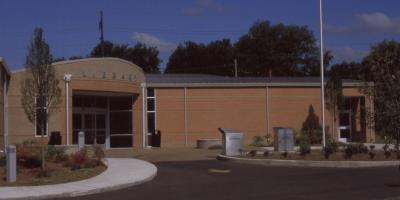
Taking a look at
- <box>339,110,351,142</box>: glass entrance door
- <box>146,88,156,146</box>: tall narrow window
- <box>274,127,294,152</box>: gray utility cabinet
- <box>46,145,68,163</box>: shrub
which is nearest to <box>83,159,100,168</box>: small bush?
<box>46,145,68,163</box>: shrub

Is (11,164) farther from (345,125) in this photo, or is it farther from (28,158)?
(345,125)

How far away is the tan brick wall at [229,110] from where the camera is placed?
1580 inches

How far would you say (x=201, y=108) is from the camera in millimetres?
40562

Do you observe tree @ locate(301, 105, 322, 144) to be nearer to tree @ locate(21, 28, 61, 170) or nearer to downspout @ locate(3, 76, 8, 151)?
downspout @ locate(3, 76, 8, 151)

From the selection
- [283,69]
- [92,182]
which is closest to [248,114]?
[92,182]

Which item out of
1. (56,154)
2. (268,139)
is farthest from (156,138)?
(56,154)

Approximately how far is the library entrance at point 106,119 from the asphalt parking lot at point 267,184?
17.2 metres

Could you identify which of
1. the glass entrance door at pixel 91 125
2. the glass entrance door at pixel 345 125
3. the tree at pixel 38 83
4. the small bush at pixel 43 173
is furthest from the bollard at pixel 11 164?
the glass entrance door at pixel 345 125

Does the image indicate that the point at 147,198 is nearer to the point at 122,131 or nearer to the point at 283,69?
the point at 122,131

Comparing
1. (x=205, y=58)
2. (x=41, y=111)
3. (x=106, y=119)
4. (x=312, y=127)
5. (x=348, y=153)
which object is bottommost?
(x=348, y=153)

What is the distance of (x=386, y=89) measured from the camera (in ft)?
38.0

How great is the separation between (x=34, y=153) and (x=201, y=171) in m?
5.76

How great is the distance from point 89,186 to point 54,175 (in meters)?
3.02

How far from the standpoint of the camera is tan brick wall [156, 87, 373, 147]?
40.1m
